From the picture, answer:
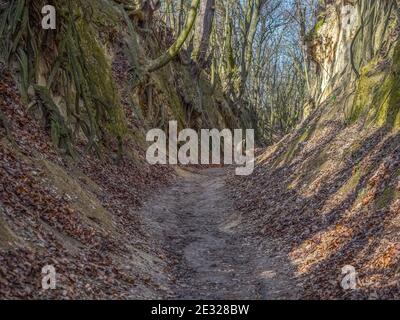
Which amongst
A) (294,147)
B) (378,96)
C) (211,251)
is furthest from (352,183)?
(294,147)

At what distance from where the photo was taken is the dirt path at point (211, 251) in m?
8.74

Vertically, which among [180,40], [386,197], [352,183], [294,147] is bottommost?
[386,197]

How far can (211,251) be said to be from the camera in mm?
11188

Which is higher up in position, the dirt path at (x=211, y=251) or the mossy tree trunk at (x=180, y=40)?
the mossy tree trunk at (x=180, y=40)

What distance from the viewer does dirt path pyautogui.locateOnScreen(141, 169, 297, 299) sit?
874 cm

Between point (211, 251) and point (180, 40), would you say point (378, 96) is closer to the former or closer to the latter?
point (211, 251)

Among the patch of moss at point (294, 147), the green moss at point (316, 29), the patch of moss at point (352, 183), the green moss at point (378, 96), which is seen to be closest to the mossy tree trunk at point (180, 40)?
the patch of moss at point (294, 147)

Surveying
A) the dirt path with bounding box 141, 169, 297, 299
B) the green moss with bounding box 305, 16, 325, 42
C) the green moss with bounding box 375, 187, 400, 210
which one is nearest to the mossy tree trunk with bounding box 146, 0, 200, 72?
the dirt path with bounding box 141, 169, 297, 299

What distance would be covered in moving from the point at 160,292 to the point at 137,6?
20.9 metres

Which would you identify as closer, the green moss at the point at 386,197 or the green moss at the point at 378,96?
the green moss at the point at 386,197

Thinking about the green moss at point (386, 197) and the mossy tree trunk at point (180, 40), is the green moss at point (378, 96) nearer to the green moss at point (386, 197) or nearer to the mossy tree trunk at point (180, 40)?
the green moss at point (386, 197)

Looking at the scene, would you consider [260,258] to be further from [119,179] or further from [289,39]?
[289,39]

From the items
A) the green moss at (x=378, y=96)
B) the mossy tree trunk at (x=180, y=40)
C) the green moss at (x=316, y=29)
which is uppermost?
the green moss at (x=316, y=29)

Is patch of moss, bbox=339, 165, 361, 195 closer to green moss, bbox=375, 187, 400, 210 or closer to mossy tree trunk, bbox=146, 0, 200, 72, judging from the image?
green moss, bbox=375, 187, 400, 210
